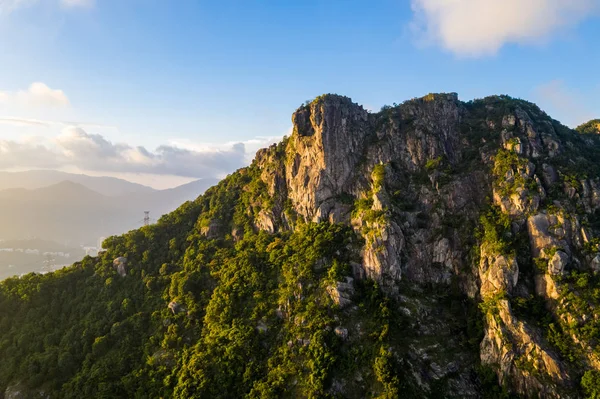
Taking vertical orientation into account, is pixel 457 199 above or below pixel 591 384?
above

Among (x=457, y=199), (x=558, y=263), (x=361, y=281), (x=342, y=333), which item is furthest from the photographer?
(x=457, y=199)

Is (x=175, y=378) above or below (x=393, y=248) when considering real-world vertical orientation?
below

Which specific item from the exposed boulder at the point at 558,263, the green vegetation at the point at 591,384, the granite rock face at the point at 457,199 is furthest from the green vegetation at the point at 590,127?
the green vegetation at the point at 591,384

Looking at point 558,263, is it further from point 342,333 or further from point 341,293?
point 342,333

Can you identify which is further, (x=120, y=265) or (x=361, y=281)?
(x=120, y=265)

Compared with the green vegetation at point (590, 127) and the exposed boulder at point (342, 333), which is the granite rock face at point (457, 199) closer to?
the exposed boulder at point (342, 333)

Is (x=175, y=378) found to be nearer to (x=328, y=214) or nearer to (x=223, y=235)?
(x=223, y=235)

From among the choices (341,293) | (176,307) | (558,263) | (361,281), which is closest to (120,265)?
(176,307)

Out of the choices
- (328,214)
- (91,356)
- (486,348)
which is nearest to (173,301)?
(91,356)
